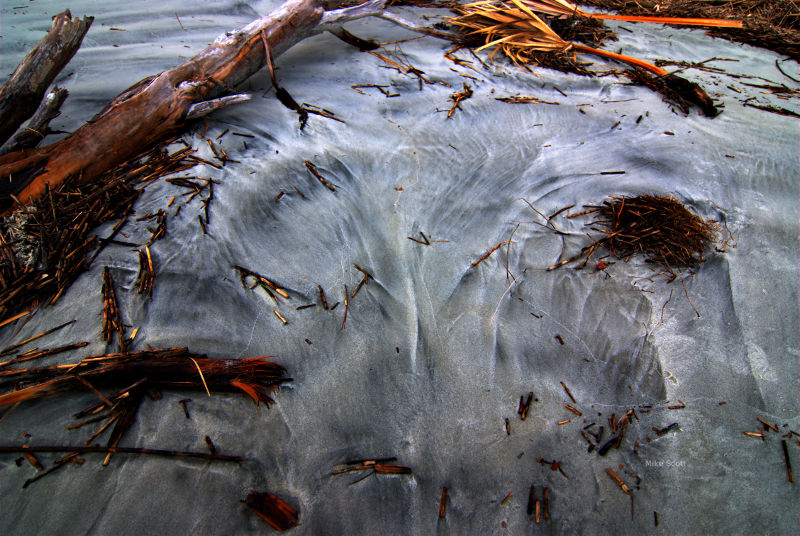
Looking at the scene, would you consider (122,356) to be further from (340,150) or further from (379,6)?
(379,6)

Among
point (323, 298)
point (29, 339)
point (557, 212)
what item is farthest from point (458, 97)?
point (29, 339)

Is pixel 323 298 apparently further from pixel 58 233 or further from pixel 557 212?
pixel 557 212

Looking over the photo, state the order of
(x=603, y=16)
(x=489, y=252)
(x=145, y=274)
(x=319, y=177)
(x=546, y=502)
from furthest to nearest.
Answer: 1. (x=603, y=16)
2. (x=319, y=177)
3. (x=489, y=252)
4. (x=145, y=274)
5. (x=546, y=502)

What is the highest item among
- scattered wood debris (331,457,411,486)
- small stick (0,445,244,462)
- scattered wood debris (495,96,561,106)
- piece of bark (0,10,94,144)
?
piece of bark (0,10,94,144)

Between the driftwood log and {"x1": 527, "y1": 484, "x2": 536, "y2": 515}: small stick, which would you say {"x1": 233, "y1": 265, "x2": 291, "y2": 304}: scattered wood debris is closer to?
the driftwood log

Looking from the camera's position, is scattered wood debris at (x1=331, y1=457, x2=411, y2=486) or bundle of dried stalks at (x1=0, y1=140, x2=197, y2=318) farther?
bundle of dried stalks at (x1=0, y1=140, x2=197, y2=318)

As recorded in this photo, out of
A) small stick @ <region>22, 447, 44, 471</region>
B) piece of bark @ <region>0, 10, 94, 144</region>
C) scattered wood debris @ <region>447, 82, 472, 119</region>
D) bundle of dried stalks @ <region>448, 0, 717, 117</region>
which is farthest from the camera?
bundle of dried stalks @ <region>448, 0, 717, 117</region>

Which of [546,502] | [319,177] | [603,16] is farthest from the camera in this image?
[603,16]

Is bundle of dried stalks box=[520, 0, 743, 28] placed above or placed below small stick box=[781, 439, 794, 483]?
above

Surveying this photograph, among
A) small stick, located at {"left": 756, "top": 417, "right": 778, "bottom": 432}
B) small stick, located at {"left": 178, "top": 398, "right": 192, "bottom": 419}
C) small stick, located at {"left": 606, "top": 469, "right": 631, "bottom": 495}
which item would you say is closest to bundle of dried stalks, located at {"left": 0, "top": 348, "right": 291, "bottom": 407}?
small stick, located at {"left": 178, "top": 398, "right": 192, "bottom": 419}
